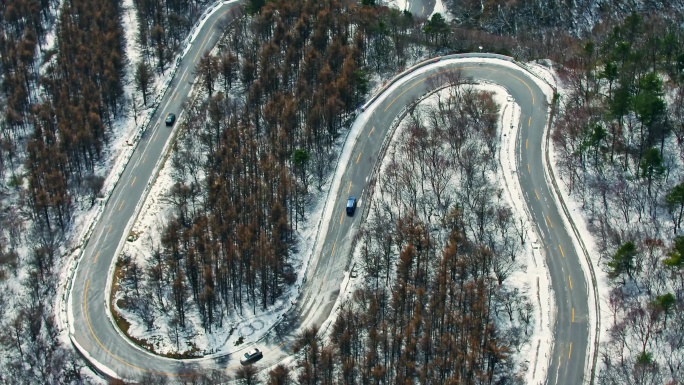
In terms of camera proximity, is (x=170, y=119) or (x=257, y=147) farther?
(x=170, y=119)

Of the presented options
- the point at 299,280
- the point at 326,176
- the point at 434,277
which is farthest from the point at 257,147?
the point at 434,277

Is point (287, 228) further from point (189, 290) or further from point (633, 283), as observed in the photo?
point (633, 283)

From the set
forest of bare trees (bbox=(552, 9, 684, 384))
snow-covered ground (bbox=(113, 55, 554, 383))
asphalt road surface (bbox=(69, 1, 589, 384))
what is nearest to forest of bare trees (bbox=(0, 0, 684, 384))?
forest of bare trees (bbox=(552, 9, 684, 384))

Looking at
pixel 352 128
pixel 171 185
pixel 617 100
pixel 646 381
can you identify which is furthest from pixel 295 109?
pixel 646 381

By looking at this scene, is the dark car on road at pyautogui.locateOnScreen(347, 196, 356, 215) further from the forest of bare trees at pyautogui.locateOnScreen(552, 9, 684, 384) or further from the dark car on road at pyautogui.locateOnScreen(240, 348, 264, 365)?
the forest of bare trees at pyautogui.locateOnScreen(552, 9, 684, 384)

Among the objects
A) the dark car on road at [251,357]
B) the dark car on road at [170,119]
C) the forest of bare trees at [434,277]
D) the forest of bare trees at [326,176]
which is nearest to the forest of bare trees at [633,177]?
the forest of bare trees at [326,176]

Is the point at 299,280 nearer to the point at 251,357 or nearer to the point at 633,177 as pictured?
the point at 251,357
